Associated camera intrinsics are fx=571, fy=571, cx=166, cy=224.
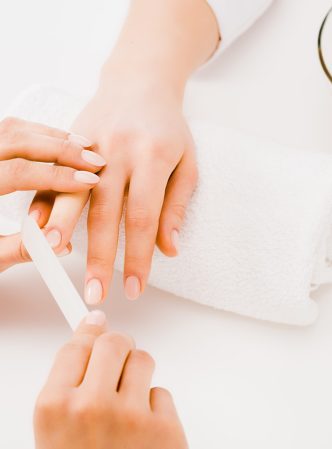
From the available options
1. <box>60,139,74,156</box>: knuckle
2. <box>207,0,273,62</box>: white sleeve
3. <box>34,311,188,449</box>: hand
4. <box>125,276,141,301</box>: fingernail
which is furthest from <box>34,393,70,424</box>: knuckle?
<box>207,0,273,62</box>: white sleeve

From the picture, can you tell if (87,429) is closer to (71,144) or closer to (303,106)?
(71,144)

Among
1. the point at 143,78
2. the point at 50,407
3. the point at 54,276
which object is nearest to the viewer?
the point at 50,407

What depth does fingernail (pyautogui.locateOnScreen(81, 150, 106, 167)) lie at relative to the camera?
702mm

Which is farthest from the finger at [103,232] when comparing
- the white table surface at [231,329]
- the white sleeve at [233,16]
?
the white sleeve at [233,16]

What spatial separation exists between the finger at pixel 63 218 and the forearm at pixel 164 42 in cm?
23

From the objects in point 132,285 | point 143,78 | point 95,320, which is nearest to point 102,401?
point 95,320

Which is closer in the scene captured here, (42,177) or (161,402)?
(161,402)

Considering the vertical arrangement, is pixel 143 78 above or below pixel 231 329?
above

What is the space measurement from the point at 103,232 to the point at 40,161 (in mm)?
127

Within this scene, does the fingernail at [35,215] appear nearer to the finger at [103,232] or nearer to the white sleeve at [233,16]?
the finger at [103,232]

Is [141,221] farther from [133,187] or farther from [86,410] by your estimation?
[86,410]

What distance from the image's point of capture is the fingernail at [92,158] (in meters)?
0.70

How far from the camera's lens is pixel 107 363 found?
485 millimetres

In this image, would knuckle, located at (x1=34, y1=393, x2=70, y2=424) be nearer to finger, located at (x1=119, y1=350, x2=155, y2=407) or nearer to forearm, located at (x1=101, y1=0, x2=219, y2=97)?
finger, located at (x1=119, y1=350, x2=155, y2=407)
